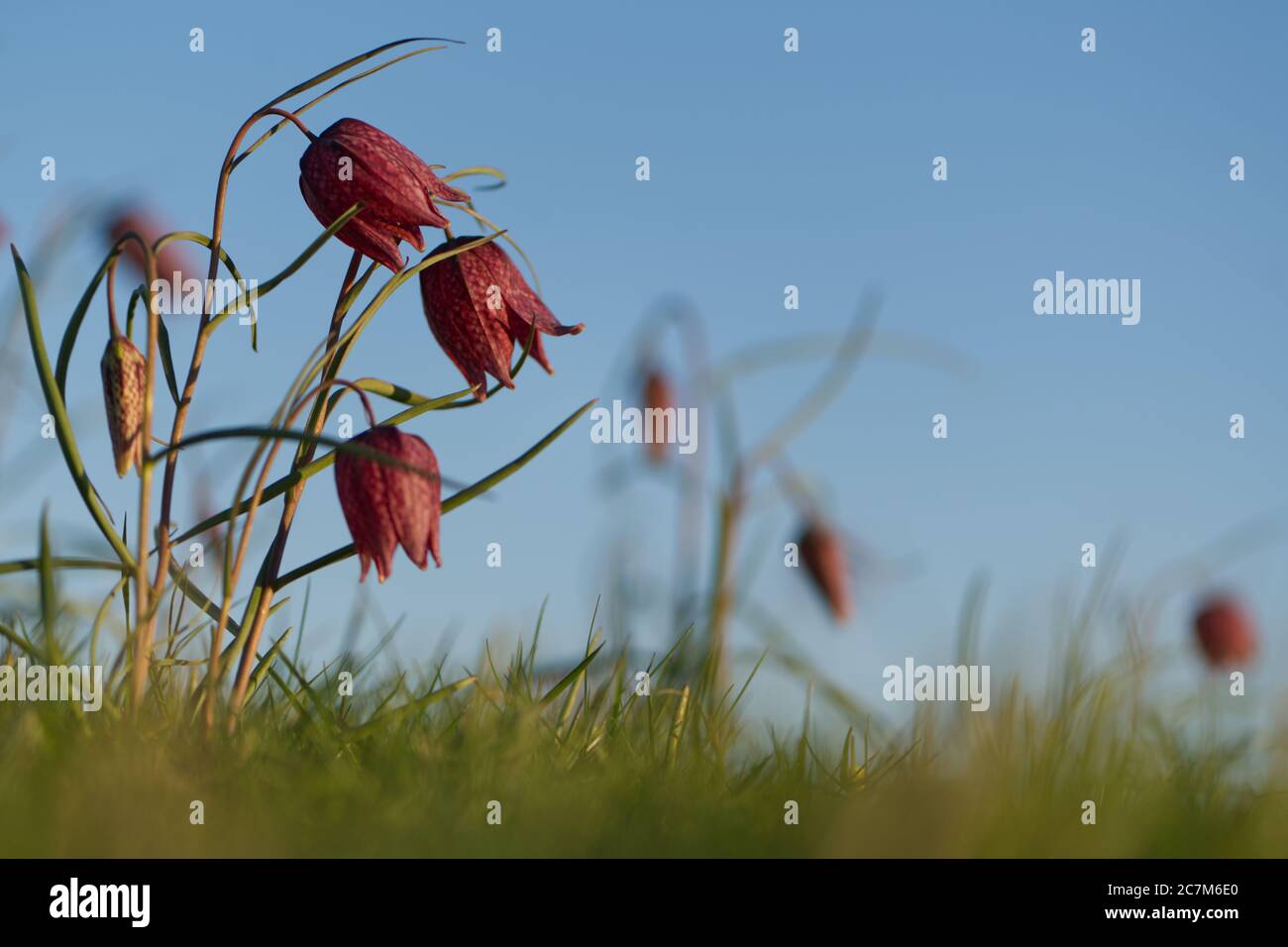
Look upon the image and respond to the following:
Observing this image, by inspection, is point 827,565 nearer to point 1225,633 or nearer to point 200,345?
point 1225,633

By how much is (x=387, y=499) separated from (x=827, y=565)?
1.75 m

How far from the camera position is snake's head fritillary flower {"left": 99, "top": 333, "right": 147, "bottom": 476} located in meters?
1.44

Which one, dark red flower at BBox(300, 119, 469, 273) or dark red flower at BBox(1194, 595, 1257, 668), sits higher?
dark red flower at BBox(300, 119, 469, 273)

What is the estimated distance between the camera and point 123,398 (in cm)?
145

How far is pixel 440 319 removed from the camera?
5.49ft

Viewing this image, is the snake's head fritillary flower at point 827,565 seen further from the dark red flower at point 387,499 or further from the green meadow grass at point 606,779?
the dark red flower at point 387,499

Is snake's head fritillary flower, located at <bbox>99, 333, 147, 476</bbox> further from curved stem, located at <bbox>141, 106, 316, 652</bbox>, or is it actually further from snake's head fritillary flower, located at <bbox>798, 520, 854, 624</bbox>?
snake's head fritillary flower, located at <bbox>798, 520, 854, 624</bbox>

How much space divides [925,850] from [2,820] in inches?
32.9

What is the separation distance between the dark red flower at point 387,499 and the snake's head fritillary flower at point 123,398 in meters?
0.24

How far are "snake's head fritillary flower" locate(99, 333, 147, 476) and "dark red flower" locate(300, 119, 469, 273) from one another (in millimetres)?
310

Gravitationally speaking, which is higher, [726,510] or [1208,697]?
[726,510]
